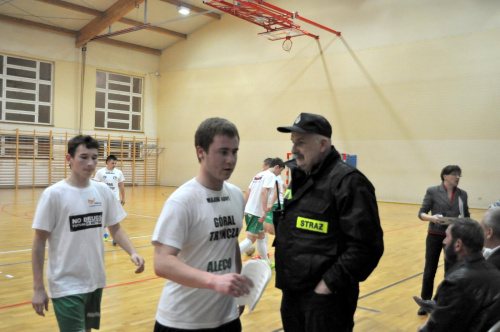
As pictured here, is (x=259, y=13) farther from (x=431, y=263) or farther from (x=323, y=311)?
(x=323, y=311)

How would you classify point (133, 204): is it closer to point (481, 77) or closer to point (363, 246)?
point (481, 77)

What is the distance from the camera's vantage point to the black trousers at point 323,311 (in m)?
2.55

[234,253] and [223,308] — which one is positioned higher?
[234,253]

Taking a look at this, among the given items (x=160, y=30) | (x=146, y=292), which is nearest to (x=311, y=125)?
(x=146, y=292)

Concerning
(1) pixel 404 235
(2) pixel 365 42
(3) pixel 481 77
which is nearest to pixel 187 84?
(2) pixel 365 42

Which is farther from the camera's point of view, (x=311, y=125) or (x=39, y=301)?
(x=39, y=301)

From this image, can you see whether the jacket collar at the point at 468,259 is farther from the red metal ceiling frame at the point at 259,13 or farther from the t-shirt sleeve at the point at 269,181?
the red metal ceiling frame at the point at 259,13

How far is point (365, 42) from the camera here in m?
20.3

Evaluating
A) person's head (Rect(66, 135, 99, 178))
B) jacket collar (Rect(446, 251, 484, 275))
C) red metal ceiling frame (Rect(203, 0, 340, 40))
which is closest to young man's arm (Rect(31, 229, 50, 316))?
person's head (Rect(66, 135, 99, 178))

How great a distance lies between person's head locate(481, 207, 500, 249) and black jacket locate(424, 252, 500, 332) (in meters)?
0.56

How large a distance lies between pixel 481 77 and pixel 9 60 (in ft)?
67.5

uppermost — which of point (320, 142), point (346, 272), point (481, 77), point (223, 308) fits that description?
point (481, 77)

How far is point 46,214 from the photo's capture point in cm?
332

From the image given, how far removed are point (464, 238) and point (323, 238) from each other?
1.13 metres
